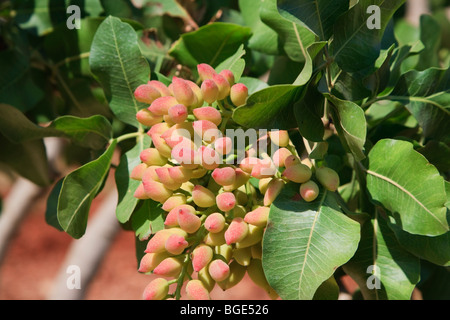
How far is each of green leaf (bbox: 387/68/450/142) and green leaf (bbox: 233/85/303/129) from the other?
180 mm

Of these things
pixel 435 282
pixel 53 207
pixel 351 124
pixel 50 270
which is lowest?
pixel 50 270

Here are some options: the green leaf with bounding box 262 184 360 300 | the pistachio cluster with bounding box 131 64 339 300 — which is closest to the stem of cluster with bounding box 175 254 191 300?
the pistachio cluster with bounding box 131 64 339 300

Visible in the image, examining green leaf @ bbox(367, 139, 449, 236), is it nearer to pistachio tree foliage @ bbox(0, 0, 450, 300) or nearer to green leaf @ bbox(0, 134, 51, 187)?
pistachio tree foliage @ bbox(0, 0, 450, 300)

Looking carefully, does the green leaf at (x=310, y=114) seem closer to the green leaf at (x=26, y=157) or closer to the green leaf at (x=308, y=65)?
the green leaf at (x=308, y=65)

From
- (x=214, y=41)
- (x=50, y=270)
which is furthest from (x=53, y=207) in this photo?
(x=50, y=270)

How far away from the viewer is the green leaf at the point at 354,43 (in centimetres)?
65

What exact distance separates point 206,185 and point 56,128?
9.8 inches

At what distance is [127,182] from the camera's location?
70cm

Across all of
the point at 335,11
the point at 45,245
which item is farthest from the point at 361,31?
the point at 45,245

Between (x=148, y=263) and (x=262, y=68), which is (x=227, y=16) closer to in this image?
(x=262, y=68)

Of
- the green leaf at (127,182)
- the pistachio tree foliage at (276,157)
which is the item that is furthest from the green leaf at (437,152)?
the green leaf at (127,182)

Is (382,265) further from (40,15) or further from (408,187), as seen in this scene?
(40,15)

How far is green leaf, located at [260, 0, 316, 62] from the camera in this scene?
71 cm
